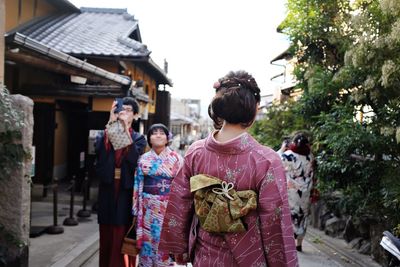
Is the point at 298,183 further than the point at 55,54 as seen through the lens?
Yes

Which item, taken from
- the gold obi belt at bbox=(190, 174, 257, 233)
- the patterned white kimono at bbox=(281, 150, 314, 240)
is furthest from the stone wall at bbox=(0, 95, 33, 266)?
the patterned white kimono at bbox=(281, 150, 314, 240)

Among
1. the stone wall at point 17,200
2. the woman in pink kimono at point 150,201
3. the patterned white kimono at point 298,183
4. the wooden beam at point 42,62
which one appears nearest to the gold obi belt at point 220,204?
the woman in pink kimono at point 150,201

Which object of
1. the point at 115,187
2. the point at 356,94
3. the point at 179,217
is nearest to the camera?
the point at 179,217

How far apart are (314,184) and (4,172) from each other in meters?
5.63

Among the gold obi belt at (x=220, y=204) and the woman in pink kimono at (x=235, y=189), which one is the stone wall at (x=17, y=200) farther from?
the gold obi belt at (x=220, y=204)

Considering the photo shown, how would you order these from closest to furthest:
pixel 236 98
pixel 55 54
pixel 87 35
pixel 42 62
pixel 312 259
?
pixel 236 98 → pixel 55 54 → pixel 312 259 → pixel 42 62 → pixel 87 35

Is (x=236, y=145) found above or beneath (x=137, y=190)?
above

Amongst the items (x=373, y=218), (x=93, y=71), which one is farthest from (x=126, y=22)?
(x=373, y=218)

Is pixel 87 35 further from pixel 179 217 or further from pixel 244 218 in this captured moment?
pixel 244 218

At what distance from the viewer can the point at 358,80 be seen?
7207mm

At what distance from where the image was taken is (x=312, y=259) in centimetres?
758

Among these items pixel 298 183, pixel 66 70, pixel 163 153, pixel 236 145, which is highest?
pixel 66 70

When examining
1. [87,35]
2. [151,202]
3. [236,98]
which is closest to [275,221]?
[236,98]

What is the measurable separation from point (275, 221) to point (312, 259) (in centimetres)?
540
